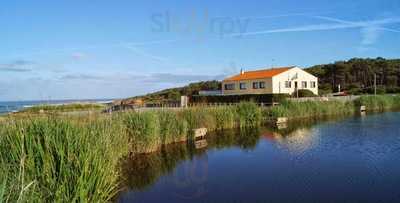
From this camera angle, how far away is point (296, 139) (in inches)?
616

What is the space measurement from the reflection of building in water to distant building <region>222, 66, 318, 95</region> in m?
18.5

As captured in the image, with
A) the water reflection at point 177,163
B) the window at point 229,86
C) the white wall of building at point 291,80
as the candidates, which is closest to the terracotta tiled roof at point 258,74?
the white wall of building at point 291,80

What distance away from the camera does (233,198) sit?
738cm

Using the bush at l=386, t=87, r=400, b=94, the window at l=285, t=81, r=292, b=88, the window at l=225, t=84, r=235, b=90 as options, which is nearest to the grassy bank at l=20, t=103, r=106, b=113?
the window at l=285, t=81, r=292, b=88

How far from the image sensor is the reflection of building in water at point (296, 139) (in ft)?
44.4

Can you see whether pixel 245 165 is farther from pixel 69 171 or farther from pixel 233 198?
pixel 69 171

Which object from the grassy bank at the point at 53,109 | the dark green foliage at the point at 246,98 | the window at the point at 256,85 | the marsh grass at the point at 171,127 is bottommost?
the marsh grass at the point at 171,127

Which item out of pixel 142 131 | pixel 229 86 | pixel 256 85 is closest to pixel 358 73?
pixel 229 86

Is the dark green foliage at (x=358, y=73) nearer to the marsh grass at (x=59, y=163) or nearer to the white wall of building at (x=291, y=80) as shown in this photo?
the white wall of building at (x=291, y=80)

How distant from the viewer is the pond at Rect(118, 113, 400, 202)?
7.57m

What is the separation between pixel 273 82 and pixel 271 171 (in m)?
27.2

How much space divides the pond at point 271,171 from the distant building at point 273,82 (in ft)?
68.5

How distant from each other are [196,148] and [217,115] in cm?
589

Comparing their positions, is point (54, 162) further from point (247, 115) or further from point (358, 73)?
point (358, 73)
